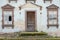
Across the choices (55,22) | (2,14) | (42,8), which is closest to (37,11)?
(42,8)

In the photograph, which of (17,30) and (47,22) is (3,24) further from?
(47,22)

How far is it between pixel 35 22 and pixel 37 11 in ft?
3.23

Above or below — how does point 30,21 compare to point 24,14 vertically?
below

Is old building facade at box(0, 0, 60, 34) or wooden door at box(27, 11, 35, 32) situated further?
wooden door at box(27, 11, 35, 32)

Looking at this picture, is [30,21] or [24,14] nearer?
[24,14]

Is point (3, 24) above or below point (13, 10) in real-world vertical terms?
below

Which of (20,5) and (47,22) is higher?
(20,5)

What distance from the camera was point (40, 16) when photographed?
18984 mm

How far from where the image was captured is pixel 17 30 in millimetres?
18938

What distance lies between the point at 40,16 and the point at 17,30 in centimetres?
233

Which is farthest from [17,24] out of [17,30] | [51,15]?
[51,15]

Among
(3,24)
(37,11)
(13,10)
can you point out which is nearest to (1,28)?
(3,24)

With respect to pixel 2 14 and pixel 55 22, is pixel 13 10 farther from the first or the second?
pixel 55 22

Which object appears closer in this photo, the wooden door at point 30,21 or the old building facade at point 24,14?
the old building facade at point 24,14
